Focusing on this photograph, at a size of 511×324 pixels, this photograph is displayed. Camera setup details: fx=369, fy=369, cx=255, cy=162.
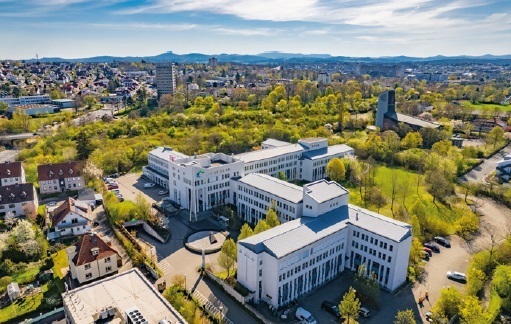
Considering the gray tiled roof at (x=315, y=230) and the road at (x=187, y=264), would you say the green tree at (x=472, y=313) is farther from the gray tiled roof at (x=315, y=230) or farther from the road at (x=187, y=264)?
the road at (x=187, y=264)

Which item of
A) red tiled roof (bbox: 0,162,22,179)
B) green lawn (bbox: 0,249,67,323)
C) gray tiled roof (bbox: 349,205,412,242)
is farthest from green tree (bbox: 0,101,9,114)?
gray tiled roof (bbox: 349,205,412,242)

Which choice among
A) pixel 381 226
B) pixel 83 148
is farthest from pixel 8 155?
pixel 381 226

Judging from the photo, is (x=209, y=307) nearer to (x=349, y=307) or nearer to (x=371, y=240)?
(x=349, y=307)

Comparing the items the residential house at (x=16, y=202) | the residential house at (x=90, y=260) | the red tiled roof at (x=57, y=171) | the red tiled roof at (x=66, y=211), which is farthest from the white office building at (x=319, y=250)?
the red tiled roof at (x=57, y=171)

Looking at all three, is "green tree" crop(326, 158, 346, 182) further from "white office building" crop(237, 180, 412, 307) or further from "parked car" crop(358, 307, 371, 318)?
"parked car" crop(358, 307, 371, 318)

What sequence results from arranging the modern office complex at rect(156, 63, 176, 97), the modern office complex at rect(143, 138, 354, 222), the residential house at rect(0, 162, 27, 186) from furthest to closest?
1. the modern office complex at rect(156, 63, 176, 97)
2. the residential house at rect(0, 162, 27, 186)
3. the modern office complex at rect(143, 138, 354, 222)

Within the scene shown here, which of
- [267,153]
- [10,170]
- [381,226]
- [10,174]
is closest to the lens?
[381,226]
